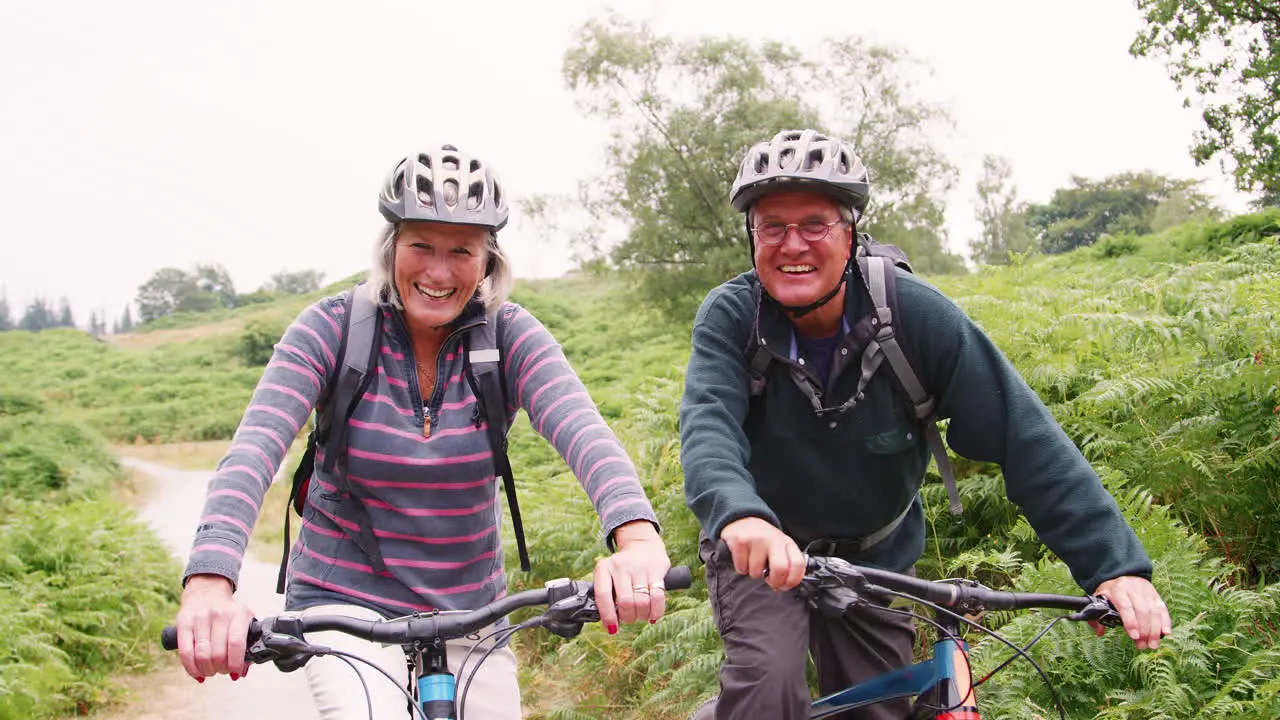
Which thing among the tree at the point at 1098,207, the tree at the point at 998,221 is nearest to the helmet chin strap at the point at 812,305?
the tree at the point at 998,221

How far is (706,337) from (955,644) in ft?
3.82

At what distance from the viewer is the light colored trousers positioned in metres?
2.50

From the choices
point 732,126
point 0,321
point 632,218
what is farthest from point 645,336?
point 0,321

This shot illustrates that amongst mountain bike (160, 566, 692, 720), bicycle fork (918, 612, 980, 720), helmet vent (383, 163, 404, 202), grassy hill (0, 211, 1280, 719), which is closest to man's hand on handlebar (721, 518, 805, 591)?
mountain bike (160, 566, 692, 720)

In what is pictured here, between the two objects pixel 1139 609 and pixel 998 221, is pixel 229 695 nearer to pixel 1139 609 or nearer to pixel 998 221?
pixel 1139 609

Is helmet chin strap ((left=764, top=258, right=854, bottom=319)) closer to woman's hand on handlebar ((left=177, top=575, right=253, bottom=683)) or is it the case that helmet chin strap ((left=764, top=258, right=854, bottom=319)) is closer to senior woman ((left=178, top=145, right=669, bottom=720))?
senior woman ((left=178, top=145, right=669, bottom=720))

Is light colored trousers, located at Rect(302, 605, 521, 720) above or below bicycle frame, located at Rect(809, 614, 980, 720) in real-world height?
above

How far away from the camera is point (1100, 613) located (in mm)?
2527

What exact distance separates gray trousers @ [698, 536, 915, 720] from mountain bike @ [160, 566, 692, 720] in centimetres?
53

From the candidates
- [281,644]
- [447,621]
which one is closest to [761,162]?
[447,621]

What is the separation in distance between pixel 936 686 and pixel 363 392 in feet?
5.91

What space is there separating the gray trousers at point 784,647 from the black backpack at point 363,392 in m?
0.65

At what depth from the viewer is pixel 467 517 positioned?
298 centimetres

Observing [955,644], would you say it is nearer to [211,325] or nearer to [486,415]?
[486,415]
